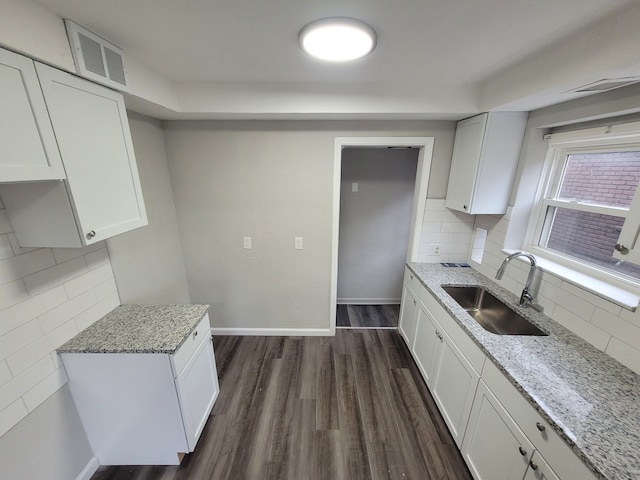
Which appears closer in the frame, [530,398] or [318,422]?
[530,398]

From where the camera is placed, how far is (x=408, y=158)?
2932mm

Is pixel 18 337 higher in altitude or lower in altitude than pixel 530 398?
higher

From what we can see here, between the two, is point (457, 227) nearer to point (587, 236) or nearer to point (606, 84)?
point (587, 236)

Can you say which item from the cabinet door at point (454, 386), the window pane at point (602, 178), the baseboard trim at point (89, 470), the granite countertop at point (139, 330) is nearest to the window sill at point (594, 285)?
the window pane at point (602, 178)

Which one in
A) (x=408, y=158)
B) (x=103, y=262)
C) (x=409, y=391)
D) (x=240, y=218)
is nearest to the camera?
(x=103, y=262)

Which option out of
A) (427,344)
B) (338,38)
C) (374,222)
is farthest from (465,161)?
(427,344)

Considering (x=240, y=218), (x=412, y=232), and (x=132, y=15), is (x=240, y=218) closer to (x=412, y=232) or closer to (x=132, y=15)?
(x=132, y=15)

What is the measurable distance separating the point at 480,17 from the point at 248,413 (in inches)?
Result: 107

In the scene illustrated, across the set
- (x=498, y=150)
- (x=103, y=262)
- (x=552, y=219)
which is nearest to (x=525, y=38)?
(x=498, y=150)

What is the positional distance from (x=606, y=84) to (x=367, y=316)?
2762 mm

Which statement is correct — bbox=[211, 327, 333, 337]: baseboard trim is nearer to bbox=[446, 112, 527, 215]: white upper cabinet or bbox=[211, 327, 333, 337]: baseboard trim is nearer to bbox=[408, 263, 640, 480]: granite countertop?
bbox=[408, 263, 640, 480]: granite countertop

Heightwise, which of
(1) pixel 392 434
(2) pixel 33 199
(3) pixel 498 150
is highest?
(3) pixel 498 150

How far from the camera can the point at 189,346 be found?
1513mm

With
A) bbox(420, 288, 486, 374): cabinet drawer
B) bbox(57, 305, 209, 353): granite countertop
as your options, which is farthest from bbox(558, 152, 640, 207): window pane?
bbox(57, 305, 209, 353): granite countertop
